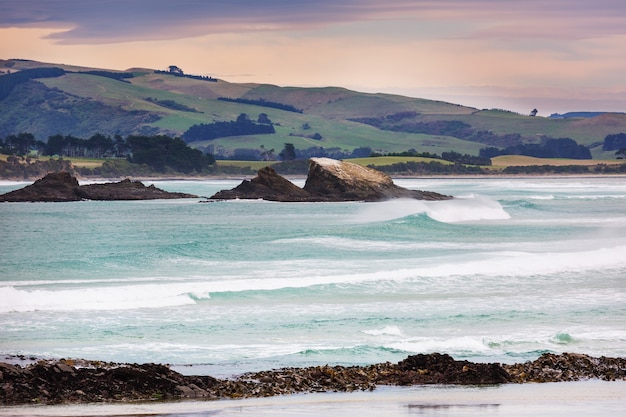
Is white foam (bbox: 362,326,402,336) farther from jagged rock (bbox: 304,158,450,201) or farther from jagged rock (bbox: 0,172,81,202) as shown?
jagged rock (bbox: 0,172,81,202)

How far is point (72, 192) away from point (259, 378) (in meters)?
78.8

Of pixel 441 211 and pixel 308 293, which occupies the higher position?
pixel 308 293

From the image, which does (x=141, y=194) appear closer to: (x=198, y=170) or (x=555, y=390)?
(x=555, y=390)

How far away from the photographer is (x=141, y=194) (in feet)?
327

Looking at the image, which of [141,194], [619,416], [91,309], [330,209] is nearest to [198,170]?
[141,194]

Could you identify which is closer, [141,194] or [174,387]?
[174,387]

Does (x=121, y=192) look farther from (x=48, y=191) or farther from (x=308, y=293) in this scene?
(x=308, y=293)

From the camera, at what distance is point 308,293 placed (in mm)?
29312

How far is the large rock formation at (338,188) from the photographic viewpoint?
8788cm

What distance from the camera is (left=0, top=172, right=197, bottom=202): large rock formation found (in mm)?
91312

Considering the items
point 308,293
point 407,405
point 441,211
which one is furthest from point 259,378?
point 441,211

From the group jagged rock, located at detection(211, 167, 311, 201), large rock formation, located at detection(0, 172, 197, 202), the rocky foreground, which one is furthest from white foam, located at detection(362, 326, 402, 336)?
large rock formation, located at detection(0, 172, 197, 202)

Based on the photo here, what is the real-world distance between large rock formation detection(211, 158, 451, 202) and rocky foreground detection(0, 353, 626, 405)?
68534mm

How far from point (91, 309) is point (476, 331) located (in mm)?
8445
